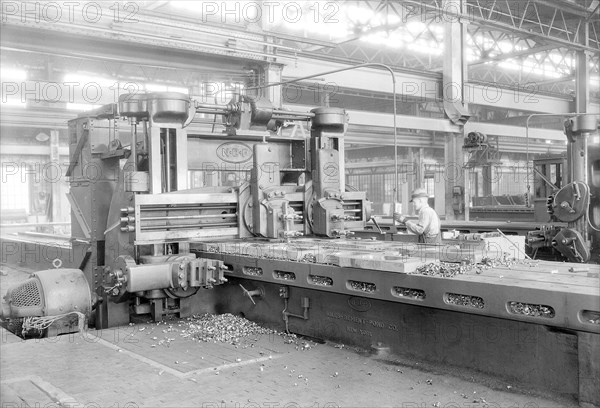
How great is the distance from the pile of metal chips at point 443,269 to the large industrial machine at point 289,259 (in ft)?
0.05

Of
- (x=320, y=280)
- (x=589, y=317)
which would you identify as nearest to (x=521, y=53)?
(x=320, y=280)

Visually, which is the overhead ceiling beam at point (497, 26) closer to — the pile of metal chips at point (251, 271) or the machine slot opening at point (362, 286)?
the pile of metal chips at point (251, 271)

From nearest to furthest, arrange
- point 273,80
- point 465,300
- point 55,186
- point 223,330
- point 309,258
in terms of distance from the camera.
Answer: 1. point 465,300
2. point 309,258
3. point 223,330
4. point 273,80
5. point 55,186

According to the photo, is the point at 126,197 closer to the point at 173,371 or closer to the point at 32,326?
the point at 32,326

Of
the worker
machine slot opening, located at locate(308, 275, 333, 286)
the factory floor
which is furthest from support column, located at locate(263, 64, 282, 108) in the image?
the factory floor

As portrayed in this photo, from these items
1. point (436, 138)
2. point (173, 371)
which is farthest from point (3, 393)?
point (436, 138)

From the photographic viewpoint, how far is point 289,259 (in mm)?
4062

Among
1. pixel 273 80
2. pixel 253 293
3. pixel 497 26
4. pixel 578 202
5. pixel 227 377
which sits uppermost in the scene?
pixel 497 26

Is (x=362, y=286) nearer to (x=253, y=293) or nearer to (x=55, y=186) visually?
(x=253, y=293)

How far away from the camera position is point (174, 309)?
4.82 metres

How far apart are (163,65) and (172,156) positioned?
164 inches

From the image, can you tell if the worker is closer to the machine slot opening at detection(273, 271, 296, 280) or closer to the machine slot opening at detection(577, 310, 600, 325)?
the machine slot opening at detection(273, 271, 296, 280)

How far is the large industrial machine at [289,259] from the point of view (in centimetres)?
286

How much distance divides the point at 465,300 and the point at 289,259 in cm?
142
